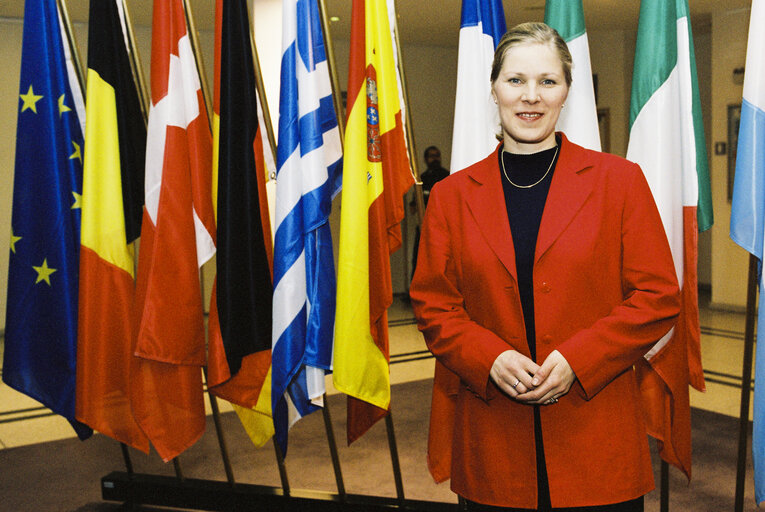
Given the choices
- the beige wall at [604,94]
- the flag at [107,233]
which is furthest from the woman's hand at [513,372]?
the beige wall at [604,94]

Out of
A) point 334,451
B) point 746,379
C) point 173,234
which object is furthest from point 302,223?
point 746,379

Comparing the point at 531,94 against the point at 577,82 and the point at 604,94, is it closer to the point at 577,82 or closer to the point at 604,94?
the point at 577,82

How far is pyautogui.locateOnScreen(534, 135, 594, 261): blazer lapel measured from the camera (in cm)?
143

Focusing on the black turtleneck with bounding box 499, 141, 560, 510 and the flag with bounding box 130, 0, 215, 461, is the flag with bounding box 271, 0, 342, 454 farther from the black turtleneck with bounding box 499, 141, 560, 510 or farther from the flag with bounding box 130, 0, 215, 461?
the black turtleneck with bounding box 499, 141, 560, 510

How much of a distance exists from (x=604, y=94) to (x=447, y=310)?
760 centimetres

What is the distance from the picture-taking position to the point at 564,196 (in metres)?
1.45

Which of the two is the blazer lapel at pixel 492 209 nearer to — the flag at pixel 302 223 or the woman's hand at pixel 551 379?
the woman's hand at pixel 551 379

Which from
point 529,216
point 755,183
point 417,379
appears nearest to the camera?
point 529,216

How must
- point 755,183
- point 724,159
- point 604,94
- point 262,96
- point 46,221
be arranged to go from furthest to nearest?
point 604,94 → point 724,159 → point 46,221 → point 262,96 → point 755,183

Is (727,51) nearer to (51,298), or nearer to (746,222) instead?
(746,222)

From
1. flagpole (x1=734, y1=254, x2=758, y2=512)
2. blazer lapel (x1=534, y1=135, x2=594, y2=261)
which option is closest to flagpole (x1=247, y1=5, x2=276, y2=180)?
blazer lapel (x1=534, y1=135, x2=594, y2=261)

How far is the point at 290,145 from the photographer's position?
2285 millimetres

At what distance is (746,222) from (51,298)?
7.49ft

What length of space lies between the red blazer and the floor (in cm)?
207
